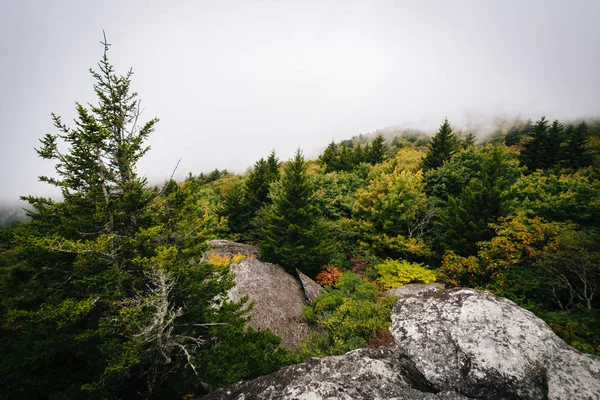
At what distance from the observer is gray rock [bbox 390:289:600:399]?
11.0 ft

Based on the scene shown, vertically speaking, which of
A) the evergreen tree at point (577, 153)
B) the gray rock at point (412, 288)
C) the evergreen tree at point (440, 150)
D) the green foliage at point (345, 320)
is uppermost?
the evergreen tree at point (440, 150)

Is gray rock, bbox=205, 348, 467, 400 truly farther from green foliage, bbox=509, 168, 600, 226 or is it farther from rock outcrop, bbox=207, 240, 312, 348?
green foliage, bbox=509, 168, 600, 226

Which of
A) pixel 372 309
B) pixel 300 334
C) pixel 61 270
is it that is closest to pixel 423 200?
pixel 372 309

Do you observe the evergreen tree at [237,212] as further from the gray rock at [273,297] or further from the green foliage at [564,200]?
the green foliage at [564,200]

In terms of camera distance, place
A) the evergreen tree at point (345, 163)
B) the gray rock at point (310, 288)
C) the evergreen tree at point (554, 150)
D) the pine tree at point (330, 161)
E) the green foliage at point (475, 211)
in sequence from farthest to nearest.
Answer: the pine tree at point (330, 161), the evergreen tree at point (345, 163), the evergreen tree at point (554, 150), the green foliage at point (475, 211), the gray rock at point (310, 288)

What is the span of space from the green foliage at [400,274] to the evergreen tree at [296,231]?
3.71 m

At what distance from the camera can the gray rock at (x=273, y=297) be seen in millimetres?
10114

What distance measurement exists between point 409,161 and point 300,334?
27833 mm

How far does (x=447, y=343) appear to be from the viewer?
14.0 ft

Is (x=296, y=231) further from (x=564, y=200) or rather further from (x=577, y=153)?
(x=577, y=153)

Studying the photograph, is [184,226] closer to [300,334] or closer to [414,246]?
[300,334]

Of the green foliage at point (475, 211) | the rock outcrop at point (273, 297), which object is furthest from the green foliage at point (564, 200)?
the rock outcrop at point (273, 297)

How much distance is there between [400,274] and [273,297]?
791cm


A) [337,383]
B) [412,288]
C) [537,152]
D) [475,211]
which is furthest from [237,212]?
[537,152]
